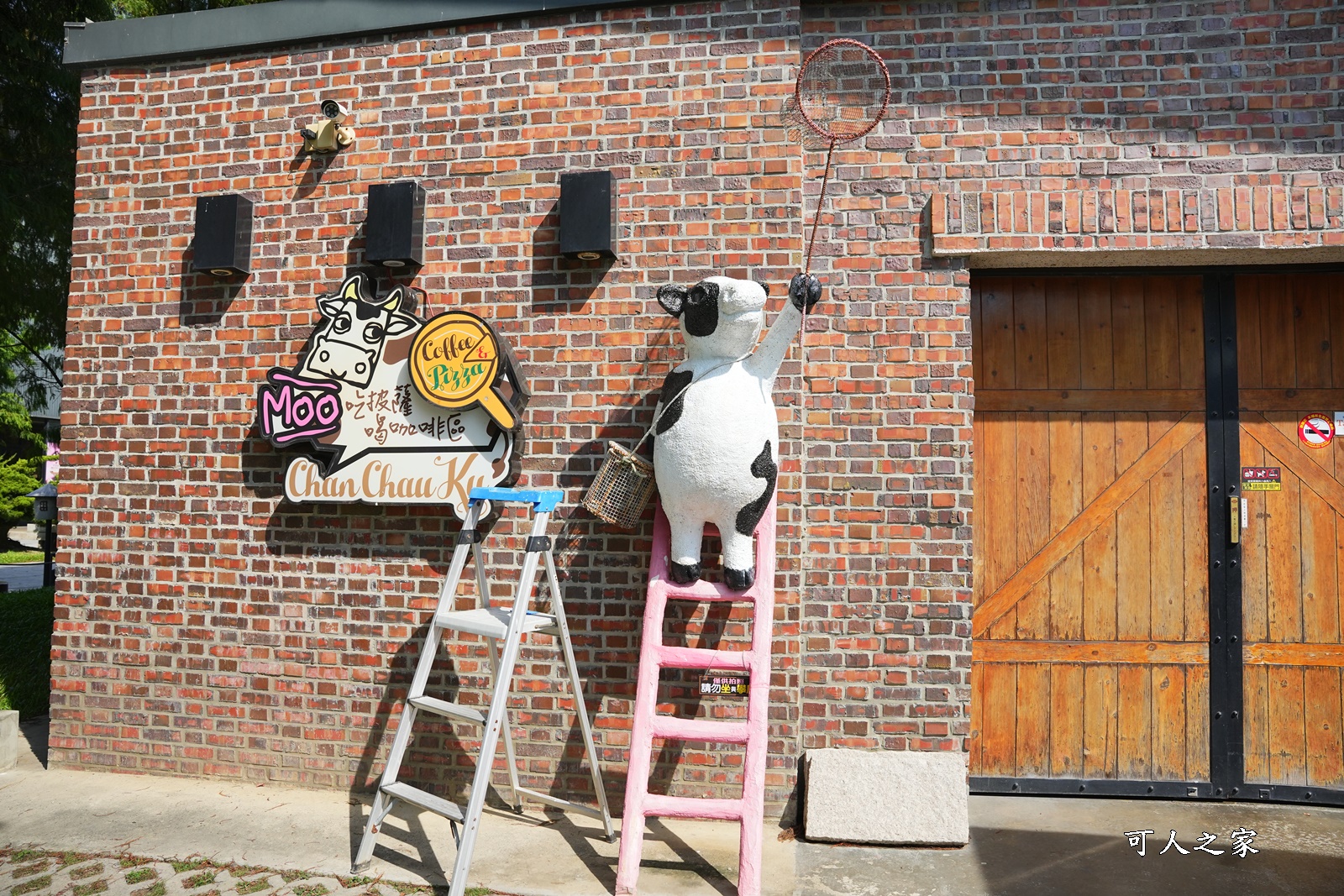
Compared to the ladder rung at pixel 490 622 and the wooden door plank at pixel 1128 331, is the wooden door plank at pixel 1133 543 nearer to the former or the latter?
the wooden door plank at pixel 1128 331

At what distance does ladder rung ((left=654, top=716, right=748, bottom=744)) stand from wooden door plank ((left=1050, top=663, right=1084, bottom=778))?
171cm

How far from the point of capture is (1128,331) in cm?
425

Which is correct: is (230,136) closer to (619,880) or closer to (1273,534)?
(619,880)

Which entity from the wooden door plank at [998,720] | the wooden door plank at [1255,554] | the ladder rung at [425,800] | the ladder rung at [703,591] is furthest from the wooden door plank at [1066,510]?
the ladder rung at [425,800]

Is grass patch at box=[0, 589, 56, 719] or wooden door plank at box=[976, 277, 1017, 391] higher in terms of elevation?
wooden door plank at box=[976, 277, 1017, 391]

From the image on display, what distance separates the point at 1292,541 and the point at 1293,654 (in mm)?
516

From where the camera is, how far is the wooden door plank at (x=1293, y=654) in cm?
409

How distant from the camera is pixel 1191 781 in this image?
412cm

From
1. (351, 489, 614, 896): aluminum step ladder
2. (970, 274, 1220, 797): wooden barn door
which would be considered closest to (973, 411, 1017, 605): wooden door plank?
(970, 274, 1220, 797): wooden barn door

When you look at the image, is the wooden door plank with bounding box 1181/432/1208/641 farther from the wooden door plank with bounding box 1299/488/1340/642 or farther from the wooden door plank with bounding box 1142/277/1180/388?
the wooden door plank with bounding box 1299/488/1340/642

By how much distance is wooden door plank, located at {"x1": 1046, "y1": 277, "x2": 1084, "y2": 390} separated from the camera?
425 cm

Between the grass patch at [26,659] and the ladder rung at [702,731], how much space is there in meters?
3.72

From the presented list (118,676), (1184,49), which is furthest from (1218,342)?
(118,676)

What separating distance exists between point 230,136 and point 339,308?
1.13m
